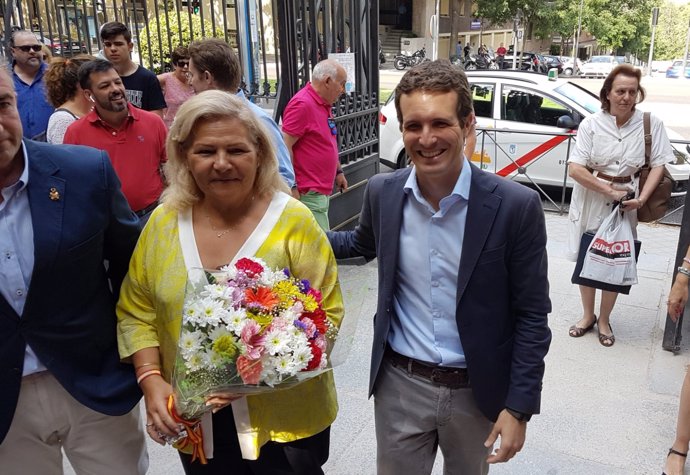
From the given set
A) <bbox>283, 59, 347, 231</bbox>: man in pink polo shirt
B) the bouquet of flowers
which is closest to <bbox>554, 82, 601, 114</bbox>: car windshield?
<bbox>283, 59, 347, 231</bbox>: man in pink polo shirt

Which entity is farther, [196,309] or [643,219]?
[643,219]

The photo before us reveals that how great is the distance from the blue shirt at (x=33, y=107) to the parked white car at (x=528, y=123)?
14.9ft

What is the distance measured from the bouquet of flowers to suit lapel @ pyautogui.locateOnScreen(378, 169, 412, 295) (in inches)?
13.6

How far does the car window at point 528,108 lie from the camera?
8.44m

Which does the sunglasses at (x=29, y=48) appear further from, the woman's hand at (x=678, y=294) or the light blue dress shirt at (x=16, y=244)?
the woman's hand at (x=678, y=294)

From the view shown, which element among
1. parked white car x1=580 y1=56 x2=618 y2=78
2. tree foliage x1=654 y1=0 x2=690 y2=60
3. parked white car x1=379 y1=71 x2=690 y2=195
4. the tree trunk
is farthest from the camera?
tree foliage x1=654 y1=0 x2=690 y2=60

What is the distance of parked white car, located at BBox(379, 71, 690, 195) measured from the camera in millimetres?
8016

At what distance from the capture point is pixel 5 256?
1.74m

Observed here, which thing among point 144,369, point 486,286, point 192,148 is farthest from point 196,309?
point 486,286

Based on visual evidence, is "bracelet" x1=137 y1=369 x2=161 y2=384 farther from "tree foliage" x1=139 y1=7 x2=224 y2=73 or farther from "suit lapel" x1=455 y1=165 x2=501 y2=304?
"tree foliage" x1=139 y1=7 x2=224 y2=73

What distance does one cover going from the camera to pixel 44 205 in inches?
70.4

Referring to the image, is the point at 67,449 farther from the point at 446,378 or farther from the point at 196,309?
the point at 446,378

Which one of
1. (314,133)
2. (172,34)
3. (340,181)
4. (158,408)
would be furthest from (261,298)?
(172,34)

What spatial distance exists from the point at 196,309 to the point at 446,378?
2.81ft
